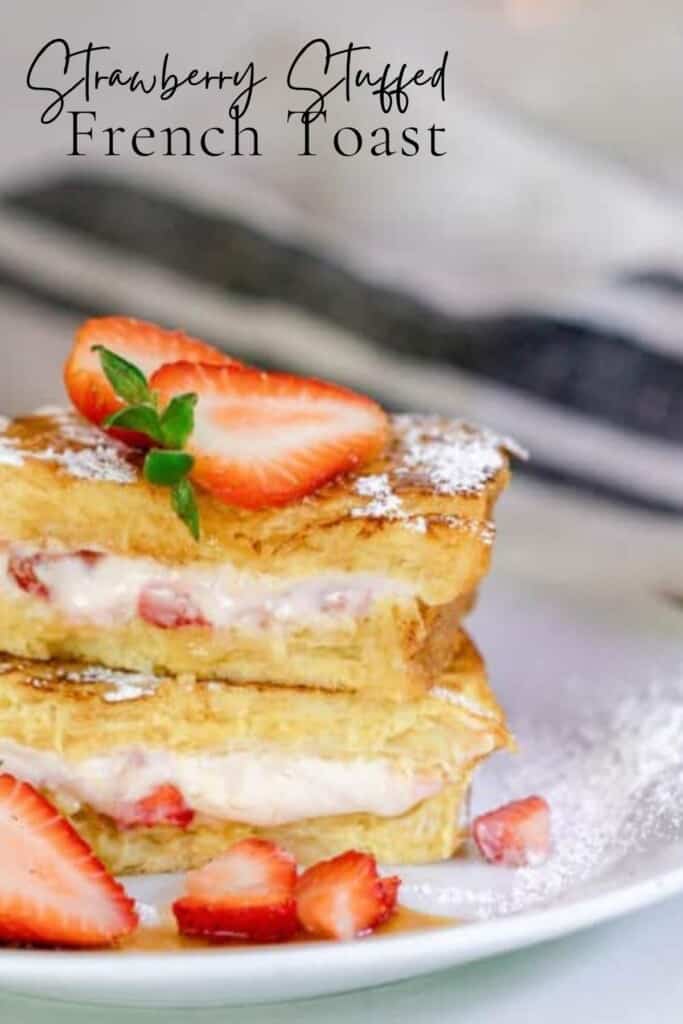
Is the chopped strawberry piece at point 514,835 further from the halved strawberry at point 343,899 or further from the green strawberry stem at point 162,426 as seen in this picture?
the green strawberry stem at point 162,426

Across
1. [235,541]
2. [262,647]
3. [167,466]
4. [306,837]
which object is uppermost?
[167,466]

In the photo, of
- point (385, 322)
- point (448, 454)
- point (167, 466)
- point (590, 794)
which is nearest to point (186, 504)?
point (167, 466)

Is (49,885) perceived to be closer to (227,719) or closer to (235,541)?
(227,719)

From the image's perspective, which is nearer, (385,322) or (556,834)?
(556,834)

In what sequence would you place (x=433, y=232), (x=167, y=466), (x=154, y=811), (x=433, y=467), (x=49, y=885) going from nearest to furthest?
1. (x=49, y=885)
2. (x=167, y=466)
3. (x=154, y=811)
4. (x=433, y=467)
5. (x=433, y=232)

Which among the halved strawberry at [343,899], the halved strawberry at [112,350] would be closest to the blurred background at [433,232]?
the halved strawberry at [112,350]

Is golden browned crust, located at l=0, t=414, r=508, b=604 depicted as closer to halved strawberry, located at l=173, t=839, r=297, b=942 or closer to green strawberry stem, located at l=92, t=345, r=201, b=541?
green strawberry stem, located at l=92, t=345, r=201, b=541

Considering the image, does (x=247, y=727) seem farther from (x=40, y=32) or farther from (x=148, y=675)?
(x=40, y=32)

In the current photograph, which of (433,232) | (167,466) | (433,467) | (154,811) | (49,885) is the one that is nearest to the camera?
(49,885)
